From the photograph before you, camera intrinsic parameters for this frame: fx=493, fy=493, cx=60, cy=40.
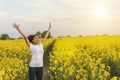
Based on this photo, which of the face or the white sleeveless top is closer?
the face

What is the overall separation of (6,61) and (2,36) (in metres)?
56.9

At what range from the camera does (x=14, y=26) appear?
535 inches

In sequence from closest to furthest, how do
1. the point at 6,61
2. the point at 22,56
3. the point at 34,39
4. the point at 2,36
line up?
the point at 34,39, the point at 6,61, the point at 22,56, the point at 2,36

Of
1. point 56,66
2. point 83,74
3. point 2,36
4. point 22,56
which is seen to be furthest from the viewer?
point 2,36

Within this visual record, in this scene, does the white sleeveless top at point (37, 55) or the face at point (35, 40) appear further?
the white sleeveless top at point (37, 55)

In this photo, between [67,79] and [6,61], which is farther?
[6,61]

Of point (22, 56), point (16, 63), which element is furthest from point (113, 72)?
point (22, 56)

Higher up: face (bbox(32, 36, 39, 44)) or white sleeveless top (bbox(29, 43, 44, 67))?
face (bbox(32, 36, 39, 44))

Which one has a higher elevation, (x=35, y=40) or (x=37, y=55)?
(x=35, y=40)

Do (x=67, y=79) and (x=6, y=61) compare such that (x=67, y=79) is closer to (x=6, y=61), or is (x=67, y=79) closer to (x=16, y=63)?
(x=16, y=63)

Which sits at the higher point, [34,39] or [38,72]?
[34,39]

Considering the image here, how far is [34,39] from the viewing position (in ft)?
43.6

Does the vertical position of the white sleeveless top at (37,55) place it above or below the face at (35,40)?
below

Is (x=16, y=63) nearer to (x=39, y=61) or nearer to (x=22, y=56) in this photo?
(x=39, y=61)
